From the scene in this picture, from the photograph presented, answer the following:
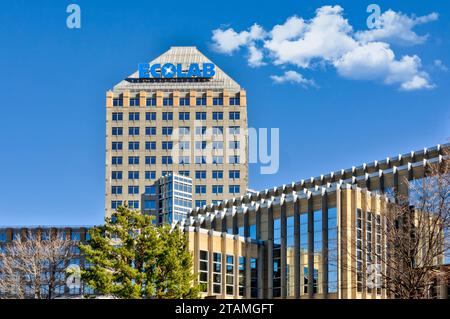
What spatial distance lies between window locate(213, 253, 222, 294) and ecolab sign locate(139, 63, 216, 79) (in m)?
93.0

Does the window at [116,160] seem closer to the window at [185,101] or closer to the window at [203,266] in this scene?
the window at [185,101]

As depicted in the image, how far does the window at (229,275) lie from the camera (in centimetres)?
7325

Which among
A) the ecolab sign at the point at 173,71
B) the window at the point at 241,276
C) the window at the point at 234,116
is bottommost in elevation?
the window at the point at 241,276

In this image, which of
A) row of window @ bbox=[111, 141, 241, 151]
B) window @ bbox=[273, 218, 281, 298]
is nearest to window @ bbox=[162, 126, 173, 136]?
row of window @ bbox=[111, 141, 241, 151]

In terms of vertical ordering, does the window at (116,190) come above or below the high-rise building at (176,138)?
below

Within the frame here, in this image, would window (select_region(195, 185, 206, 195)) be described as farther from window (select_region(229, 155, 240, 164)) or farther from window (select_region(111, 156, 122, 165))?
window (select_region(111, 156, 122, 165))

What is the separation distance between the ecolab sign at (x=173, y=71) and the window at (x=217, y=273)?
93.0 meters

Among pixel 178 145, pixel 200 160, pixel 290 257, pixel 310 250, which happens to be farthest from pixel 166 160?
pixel 310 250

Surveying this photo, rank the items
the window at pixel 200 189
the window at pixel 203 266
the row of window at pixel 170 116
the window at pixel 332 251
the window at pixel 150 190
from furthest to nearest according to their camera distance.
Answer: the row of window at pixel 170 116 → the window at pixel 200 189 → the window at pixel 150 190 → the window at pixel 203 266 → the window at pixel 332 251

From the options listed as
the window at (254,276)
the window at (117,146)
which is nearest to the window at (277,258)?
the window at (254,276)

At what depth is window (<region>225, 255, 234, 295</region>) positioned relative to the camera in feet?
240

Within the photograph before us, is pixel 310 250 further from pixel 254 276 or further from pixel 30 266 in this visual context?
pixel 30 266
